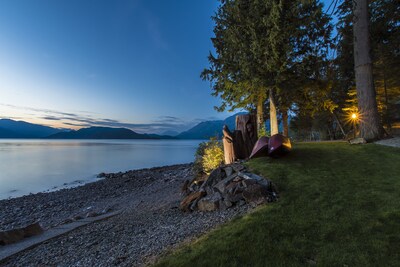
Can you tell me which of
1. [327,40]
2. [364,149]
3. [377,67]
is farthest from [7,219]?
[377,67]

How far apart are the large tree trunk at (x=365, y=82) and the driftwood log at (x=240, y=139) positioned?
6.25 meters

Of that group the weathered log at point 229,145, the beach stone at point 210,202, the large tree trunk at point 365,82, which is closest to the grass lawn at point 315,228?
the beach stone at point 210,202

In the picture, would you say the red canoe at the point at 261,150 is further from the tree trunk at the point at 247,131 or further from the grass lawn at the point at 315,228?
the grass lawn at the point at 315,228

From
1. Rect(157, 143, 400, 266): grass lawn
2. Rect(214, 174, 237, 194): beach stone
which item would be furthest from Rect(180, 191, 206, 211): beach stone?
Rect(157, 143, 400, 266): grass lawn

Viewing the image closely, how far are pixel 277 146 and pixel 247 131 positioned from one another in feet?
5.48

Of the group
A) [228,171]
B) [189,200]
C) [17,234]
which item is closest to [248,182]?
[228,171]

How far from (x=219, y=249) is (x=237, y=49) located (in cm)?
1198

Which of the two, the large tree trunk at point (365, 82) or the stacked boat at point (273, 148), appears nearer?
the stacked boat at point (273, 148)

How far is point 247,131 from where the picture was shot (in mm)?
8898

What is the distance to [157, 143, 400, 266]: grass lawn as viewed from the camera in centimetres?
→ 299

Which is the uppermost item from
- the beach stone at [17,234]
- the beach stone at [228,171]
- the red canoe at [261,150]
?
the red canoe at [261,150]

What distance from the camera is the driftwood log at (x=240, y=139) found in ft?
27.7

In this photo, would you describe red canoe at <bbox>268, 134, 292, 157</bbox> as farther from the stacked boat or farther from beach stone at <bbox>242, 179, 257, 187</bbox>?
beach stone at <bbox>242, 179, 257, 187</bbox>

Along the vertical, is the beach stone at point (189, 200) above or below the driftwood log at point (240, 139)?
below
